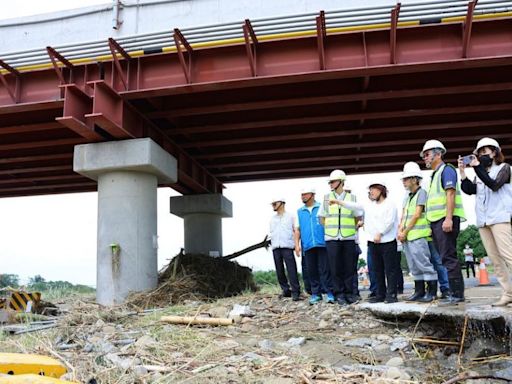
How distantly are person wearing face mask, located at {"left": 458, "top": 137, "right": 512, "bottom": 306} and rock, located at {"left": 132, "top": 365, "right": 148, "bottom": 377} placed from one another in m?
3.76

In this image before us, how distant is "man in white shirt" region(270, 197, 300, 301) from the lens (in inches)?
330

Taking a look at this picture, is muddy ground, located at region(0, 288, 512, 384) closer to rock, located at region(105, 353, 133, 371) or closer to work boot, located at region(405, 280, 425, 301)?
rock, located at region(105, 353, 133, 371)

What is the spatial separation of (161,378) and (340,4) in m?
7.88

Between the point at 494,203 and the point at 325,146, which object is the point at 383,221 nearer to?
the point at 494,203

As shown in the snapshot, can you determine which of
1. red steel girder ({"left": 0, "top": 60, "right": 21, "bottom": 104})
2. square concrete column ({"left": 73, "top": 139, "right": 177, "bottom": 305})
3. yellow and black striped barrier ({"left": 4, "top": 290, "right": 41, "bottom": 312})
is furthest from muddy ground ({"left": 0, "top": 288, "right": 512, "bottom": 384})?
red steel girder ({"left": 0, "top": 60, "right": 21, "bottom": 104})

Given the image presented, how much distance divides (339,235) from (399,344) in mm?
2182

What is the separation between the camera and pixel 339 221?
7.45 m

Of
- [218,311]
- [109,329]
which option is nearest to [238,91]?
[218,311]

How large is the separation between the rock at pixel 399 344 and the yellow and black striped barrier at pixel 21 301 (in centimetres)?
727

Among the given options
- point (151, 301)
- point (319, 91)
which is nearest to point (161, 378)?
point (151, 301)

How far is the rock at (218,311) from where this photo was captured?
7.48 m

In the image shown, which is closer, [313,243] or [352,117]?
[313,243]

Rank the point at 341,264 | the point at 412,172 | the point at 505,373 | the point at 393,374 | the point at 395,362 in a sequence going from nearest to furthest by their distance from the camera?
the point at 505,373 → the point at 393,374 → the point at 395,362 → the point at 412,172 → the point at 341,264

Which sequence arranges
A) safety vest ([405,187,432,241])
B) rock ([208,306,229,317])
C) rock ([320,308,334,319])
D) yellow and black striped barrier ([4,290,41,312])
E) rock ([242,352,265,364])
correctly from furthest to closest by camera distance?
yellow and black striped barrier ([4,290,41,312]), rock ([208,306,229,317]), rock ([320,308,334,319]), safety vest ([405,187,432,241]), rock ([242,352,265,364])
